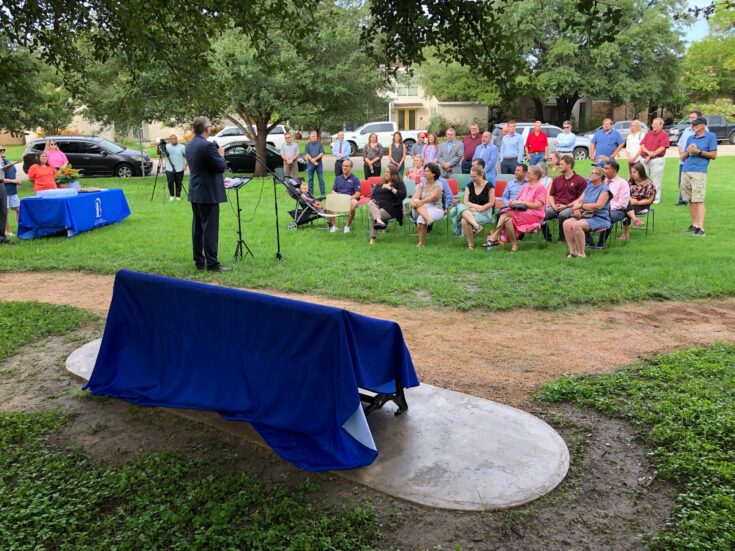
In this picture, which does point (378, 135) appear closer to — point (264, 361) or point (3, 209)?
point (3, 209)

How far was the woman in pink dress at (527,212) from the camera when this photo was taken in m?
9.80

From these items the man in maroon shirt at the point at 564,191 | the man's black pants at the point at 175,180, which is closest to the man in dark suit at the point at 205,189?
the man in maroon shirt at the point at 564,191

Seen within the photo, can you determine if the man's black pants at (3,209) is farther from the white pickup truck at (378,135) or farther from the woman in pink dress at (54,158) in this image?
the white pickup truck at (378,135)

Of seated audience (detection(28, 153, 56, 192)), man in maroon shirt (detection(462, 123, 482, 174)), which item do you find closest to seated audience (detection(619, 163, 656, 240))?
man in maroon shirt (detection(462, 123, 482, 174))

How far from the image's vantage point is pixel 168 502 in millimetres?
3566

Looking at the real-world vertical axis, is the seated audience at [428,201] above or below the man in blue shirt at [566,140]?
below

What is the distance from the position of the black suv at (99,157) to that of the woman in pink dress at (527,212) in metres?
17.4

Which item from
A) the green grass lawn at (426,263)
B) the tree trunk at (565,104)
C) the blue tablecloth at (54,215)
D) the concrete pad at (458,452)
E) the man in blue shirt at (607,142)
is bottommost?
the concrete pad at (458,452)

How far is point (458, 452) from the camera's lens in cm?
399

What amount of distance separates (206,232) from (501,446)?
5.95 m

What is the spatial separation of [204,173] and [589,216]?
5493 mm

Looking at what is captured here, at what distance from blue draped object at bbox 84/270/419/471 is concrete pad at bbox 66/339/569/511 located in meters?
0.23

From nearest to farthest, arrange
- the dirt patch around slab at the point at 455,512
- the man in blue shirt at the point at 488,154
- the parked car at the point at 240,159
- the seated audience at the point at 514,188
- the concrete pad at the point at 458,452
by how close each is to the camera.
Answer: the dirt patch around slab at the point at 455,512
the concrete pad at the point at 458,452
the seated audience at the point at 514,188
the man in blue shirt at the point at 488,154
the parked car at the point at 240,159

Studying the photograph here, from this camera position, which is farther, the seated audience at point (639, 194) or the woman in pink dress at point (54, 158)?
the woman in pink dress at point (54, 158)
